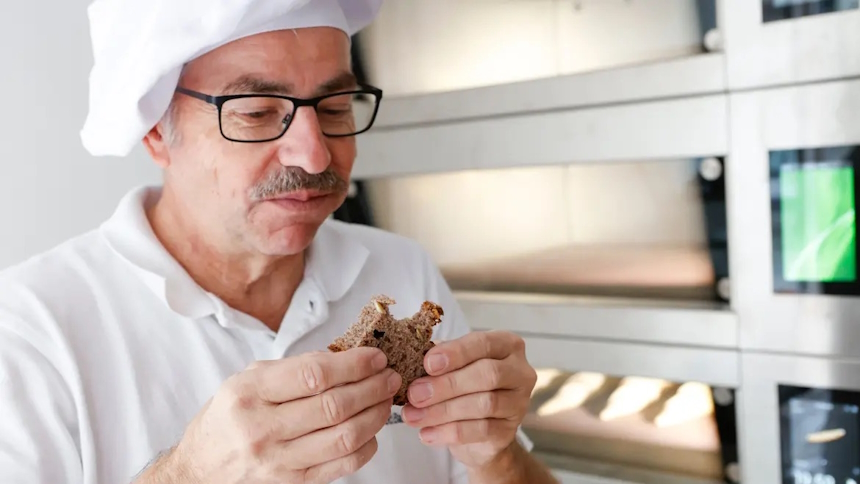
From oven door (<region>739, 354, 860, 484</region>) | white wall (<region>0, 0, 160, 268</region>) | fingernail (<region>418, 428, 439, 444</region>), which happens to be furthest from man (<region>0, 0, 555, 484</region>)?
oven door (<region>739, 354, 860, 484</region>)

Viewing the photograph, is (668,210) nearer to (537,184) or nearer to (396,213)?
(537,184)

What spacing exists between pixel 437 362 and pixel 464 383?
0.16 ft

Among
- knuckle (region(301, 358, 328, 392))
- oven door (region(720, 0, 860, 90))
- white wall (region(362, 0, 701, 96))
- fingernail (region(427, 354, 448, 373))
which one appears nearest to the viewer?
knuckle (region(301, 358, 328, 392))

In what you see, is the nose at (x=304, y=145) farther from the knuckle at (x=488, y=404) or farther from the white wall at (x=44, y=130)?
the white wall at (x=44, y=130)

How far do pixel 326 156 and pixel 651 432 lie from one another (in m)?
0.99

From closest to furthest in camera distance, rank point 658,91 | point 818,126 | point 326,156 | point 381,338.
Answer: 1. point 381,338
2. point 326,156
3. point 818,126
4. point 658,91

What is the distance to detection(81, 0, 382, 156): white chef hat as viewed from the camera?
993mm

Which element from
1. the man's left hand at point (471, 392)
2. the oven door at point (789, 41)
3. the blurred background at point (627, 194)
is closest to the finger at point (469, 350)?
the man's left hand at point (471, 392)

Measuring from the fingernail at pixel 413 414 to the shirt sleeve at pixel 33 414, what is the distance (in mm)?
423

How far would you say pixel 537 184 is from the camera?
171 centimetres

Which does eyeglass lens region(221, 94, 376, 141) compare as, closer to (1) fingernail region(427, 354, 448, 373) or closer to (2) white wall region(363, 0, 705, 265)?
(1) fingernail region(427, 354, 448, 373)

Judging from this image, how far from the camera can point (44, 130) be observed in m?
1.37

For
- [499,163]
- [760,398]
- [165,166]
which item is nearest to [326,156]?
[165,166]

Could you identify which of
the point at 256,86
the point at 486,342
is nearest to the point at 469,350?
the point at 486,342
